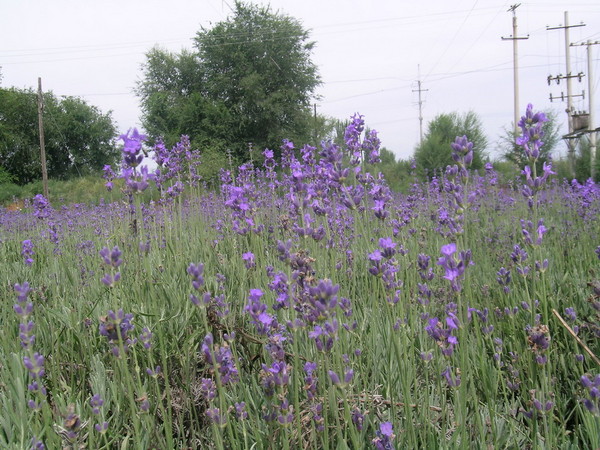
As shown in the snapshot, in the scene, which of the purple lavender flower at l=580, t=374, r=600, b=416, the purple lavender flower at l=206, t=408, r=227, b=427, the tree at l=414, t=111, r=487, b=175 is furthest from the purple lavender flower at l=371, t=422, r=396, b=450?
the tree at l=414, t=111, r=487, b=175

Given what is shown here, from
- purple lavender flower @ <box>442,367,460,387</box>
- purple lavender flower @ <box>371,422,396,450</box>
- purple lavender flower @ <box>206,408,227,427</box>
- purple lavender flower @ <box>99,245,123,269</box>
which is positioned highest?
purple lavender flower @ <box>99,245,123,269</box>

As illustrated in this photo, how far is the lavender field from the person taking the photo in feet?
4.44

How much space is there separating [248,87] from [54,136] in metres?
22.8

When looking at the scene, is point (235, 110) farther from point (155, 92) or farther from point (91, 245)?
point (91, 245)

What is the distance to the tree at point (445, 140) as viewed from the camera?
24297mm

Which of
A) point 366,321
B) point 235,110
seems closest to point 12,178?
point 235,110

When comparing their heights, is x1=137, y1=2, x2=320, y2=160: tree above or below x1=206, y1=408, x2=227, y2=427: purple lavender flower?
above

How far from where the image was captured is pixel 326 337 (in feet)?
4.38

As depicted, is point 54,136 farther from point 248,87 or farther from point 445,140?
point 445,140

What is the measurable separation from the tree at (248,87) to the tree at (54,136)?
1345cm

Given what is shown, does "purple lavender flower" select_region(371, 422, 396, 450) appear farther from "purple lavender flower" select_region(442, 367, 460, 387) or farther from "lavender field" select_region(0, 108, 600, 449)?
"purple lavender flower" select_region(442, 367, 460, 387)

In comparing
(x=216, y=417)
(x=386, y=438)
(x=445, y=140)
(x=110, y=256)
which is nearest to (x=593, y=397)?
(x=386, y=438)

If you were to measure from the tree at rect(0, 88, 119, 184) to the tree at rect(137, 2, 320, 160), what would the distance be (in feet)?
44.1

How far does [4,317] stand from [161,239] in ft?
5.95
